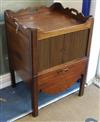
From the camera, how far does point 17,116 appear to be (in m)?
1.55

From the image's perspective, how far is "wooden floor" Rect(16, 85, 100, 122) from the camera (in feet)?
5.08

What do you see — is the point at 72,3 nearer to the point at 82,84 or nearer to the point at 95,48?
the point at 95,48

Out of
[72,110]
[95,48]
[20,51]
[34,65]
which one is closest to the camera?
[34,65]

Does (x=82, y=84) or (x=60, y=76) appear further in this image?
(x=82, y=84)

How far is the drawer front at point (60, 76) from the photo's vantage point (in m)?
1.41

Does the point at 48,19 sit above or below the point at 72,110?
above

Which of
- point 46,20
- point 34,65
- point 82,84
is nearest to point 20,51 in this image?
point 34,65

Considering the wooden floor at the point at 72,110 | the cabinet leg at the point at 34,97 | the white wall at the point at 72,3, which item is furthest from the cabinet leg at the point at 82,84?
the white wall at the point at 72,3

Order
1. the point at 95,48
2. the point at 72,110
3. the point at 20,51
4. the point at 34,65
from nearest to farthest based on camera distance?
the point at 34,65 → the point at 20,51 → the point at 72,110 → the point at 95,48

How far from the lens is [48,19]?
1.48 meters

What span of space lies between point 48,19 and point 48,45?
0.27 meters

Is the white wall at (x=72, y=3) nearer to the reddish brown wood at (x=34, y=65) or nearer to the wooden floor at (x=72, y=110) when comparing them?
the reddish brown wood at (x=34, y=65)

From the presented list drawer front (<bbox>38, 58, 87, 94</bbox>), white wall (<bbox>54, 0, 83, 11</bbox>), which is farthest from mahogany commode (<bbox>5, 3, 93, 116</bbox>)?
white wall (<bbox>54, 0, 83, 11</bbox>)

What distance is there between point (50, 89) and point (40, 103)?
247 millimetres
